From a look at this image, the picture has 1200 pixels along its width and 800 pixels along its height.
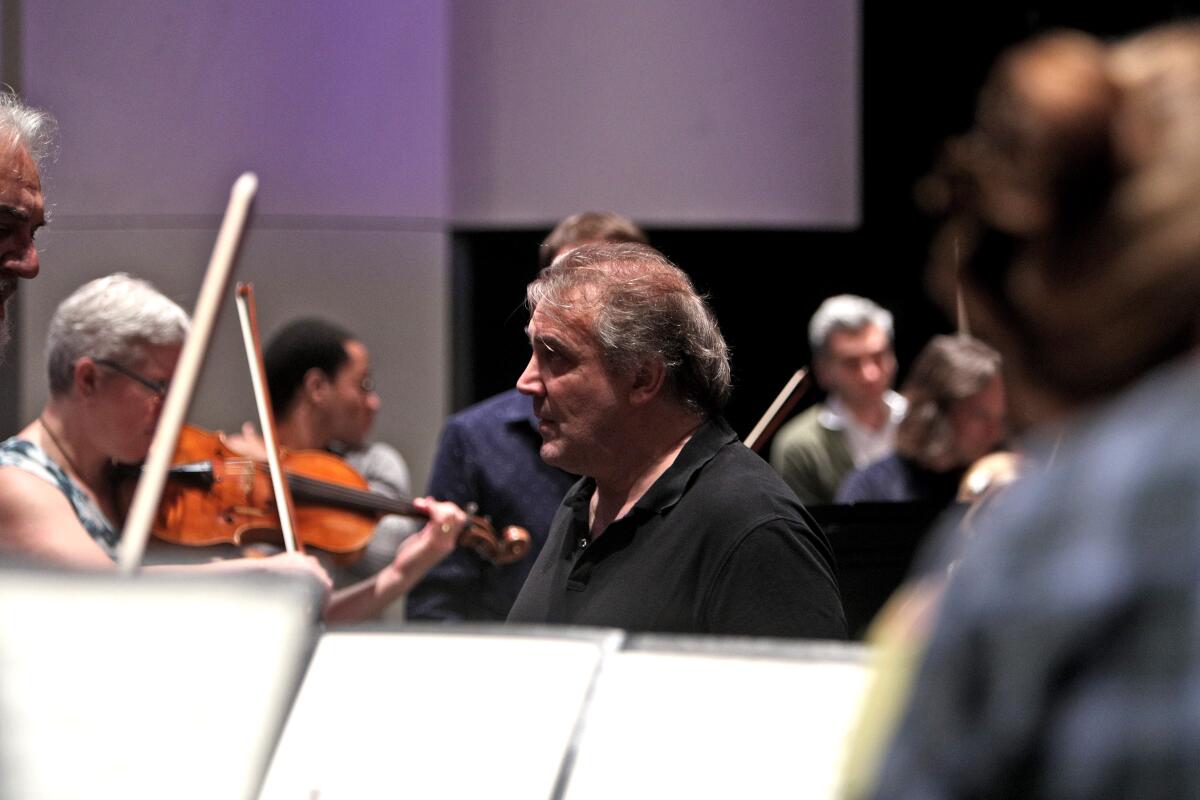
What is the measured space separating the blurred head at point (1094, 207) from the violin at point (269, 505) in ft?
6.60

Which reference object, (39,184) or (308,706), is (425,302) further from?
(308,706)

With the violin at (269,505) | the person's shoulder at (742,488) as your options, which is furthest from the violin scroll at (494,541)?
the person's shoulder at (742,488)

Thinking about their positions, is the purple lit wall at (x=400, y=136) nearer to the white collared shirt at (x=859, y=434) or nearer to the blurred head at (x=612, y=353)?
the white collared shirt at (x=859, y=434)

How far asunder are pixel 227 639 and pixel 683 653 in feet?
1.05

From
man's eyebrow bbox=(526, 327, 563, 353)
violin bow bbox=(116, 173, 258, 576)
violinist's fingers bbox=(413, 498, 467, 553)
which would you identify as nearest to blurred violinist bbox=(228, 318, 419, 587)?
violinist's fingers bbox=(413, 498, 467, 553)

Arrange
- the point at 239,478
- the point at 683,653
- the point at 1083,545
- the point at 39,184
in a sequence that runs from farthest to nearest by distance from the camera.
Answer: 1. the point at 239,478
2. the point at 39,184
3. the point at 683,653
4. the point at 1083,545

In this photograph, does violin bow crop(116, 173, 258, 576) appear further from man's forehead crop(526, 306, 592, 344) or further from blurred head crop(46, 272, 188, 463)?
blurred head crop(46, 272, 188, 463)

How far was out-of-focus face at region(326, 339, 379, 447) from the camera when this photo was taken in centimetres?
362

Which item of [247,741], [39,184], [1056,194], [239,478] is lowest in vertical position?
[239,478]

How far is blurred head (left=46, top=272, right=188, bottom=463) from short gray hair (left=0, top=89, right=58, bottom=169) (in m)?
0.29

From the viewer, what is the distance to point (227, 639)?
42.7 inches

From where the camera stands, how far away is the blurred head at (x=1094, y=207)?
55cm

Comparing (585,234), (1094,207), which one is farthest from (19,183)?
(1094,207)

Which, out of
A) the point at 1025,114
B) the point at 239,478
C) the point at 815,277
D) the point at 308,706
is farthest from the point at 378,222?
the point at 1025,114
